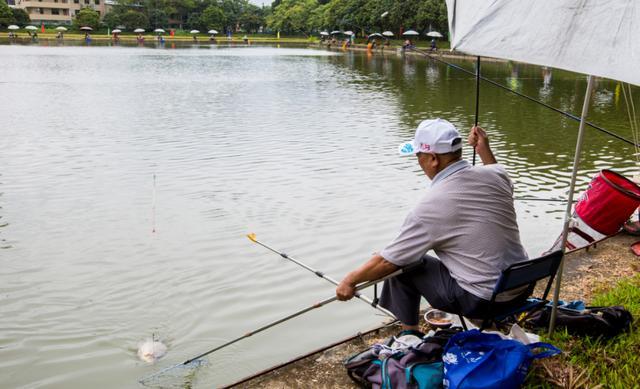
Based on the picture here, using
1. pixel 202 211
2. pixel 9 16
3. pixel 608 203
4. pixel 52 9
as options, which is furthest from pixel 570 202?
pixel 52 9

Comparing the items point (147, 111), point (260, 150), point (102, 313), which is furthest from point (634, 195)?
point (147, 111)

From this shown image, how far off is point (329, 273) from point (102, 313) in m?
1.94

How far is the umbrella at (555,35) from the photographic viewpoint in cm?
200

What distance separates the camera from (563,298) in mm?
3670

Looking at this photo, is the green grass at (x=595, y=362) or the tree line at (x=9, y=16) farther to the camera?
the tree line at (x=9, y=16)

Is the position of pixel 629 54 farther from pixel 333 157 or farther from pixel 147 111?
pixel 147 111

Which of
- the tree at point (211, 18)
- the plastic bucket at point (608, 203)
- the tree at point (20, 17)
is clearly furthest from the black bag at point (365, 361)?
the tree at point (211, 18)

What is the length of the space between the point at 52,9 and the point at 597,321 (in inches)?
3797

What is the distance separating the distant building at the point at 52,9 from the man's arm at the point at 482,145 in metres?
91.7

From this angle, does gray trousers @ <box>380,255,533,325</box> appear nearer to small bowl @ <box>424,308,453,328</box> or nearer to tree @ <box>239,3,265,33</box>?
small bowl @ <box>424,308,453,328</box>

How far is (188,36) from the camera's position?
248ft

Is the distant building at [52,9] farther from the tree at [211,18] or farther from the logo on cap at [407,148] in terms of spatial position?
the logo on cap at [407,148]

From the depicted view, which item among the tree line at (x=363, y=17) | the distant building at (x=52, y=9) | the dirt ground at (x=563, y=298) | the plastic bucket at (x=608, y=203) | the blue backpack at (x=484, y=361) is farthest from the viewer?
the distant building at (x=52, y=9)

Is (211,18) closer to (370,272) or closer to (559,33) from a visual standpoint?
(370,272)
